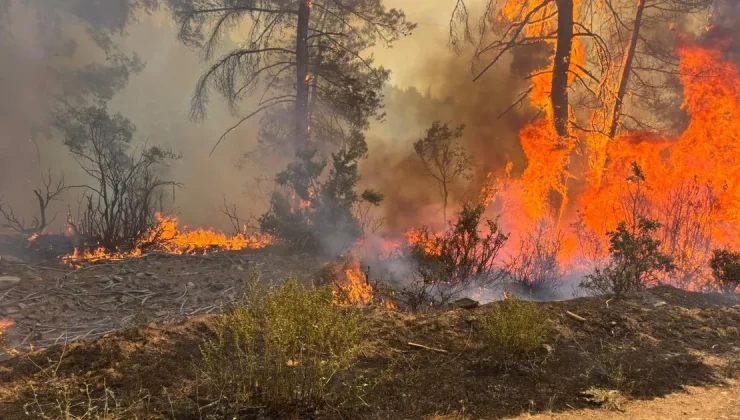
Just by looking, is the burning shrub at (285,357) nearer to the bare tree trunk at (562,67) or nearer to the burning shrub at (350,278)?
the burning shrub at (350,278)

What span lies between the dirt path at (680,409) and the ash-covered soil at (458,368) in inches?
0.5

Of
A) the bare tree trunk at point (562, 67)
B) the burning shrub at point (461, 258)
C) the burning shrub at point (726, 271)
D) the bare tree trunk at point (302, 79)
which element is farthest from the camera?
the bare tree trunk at point (302, 79)

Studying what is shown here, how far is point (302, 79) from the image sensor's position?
12117 mm

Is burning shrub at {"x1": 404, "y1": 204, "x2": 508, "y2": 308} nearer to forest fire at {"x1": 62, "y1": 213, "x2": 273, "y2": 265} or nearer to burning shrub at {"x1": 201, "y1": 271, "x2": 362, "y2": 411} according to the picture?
burning shrub at {"x1": 201, "y1": 271, "x2": 362, "y2": 411}

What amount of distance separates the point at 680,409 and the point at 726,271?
497cm

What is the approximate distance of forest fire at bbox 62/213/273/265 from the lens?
25.3 ft

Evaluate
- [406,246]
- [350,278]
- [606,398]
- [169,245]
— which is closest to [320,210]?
[406,246]

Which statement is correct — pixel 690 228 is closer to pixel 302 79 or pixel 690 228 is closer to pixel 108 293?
pixel 302 79

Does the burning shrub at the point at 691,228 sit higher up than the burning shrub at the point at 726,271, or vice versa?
the burning shrub at the point at 691,228

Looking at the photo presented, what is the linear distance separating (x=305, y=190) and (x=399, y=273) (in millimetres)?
3973

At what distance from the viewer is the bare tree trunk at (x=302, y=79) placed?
11891mm

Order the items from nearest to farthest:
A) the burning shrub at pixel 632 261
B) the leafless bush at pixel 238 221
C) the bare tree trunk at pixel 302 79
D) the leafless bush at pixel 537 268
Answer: the burning shrub at pixel 632 261, the leafless bush at pixel 537 268, the leafless bush at pixel 238 221, the bare tree trunk at pixel 302 79

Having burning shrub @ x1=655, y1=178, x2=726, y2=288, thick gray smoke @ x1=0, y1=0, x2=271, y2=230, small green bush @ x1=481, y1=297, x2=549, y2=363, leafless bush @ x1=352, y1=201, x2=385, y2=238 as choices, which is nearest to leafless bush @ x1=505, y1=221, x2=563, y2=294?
burning shrub @ x1=655, y1=178, x2=726, y2=288

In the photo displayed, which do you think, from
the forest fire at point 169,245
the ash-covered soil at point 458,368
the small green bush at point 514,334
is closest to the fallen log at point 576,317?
the ash-covered soil at point 458,368
